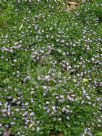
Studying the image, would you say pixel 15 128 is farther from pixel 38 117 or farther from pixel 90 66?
pixel 90 66

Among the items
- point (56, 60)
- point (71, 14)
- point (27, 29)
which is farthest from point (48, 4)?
point (56, 60)

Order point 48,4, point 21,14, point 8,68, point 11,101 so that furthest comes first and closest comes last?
point 48,4, point 21,14, point 8,68, point 11,101

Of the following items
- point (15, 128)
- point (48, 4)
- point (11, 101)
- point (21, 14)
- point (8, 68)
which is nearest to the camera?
point (15, 128)

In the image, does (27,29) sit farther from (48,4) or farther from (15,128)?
(15,128)

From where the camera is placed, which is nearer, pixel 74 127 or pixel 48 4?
pixel 74 127

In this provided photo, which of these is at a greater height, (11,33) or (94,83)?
(11,33)

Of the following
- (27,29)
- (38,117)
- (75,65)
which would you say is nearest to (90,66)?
(75,65)
